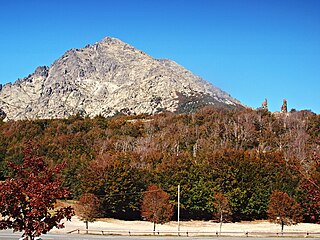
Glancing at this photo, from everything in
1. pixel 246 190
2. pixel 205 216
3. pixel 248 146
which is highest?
pixel 248 146

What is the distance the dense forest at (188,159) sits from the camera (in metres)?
64.5

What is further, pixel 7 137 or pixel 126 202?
pixel 7 137

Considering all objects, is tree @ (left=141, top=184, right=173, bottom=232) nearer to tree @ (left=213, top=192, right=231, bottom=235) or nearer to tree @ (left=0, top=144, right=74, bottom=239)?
tree @ (left=213, top=192, right=231, bottom=235)

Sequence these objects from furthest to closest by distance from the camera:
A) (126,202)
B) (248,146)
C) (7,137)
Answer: (7,137), (248,146), (126,202)

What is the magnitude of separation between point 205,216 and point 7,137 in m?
69.8

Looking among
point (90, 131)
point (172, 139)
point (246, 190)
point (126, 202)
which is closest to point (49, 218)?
point (126, 202)

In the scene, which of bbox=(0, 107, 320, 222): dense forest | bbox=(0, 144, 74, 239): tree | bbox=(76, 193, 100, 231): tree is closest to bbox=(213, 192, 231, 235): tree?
bbox=(0, 107, 320, 222): dense forest

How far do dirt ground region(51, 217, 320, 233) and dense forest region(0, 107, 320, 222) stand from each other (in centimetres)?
307

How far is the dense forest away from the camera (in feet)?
212

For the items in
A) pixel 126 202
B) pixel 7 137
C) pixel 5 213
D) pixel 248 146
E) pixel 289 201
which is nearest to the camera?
pixel 5 213

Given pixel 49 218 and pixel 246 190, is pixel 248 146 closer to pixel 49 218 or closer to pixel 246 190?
pixel 246 190

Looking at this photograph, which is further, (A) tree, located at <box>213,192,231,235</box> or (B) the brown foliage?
(A) tree, located at <box>213,192,231,235</box>

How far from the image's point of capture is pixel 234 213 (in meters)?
64.3

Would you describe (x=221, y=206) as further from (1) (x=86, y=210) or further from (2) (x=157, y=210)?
(1) (x=86, y=210)
